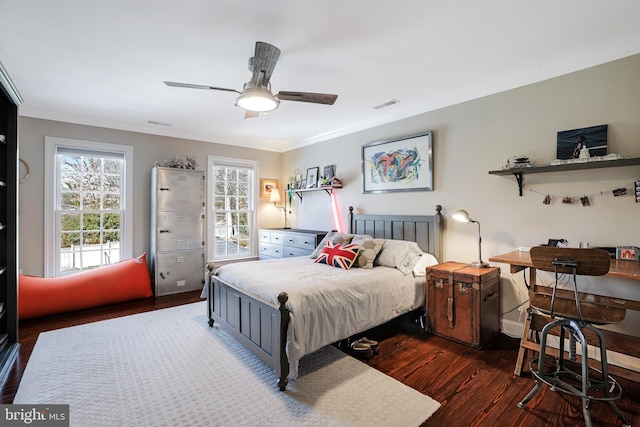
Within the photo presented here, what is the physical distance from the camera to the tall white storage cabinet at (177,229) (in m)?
4.40

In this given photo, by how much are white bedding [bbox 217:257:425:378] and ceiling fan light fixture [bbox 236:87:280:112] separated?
147 centimetres

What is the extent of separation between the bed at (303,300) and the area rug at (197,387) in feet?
0.66

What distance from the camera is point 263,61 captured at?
2.22 meters

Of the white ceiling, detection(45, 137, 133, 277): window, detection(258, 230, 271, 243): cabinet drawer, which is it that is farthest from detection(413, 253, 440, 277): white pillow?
detection(45, 137, 133, 277): window

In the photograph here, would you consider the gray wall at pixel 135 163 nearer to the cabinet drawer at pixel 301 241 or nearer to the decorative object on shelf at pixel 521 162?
the cabinet drawer at pixel 301 241

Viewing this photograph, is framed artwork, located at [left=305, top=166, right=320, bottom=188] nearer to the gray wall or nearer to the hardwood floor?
the gray wall

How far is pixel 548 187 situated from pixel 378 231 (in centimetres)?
195

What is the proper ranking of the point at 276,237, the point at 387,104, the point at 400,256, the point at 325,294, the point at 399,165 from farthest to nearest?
the point at 276,237 < the point at 399,165 < the point at 387,104 < the point at 400,256 < the point at 325,294

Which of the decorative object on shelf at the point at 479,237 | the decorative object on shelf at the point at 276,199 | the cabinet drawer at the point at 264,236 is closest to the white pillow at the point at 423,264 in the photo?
the decorative object on shelf at the point at 479,237

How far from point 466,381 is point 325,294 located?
1214 millimetres

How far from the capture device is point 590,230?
8.25 feet

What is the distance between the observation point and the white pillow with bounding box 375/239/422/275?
126 inches

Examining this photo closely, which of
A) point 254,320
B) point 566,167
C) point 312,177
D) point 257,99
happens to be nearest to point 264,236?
point 312,177

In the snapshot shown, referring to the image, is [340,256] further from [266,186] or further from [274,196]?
[266,186]
